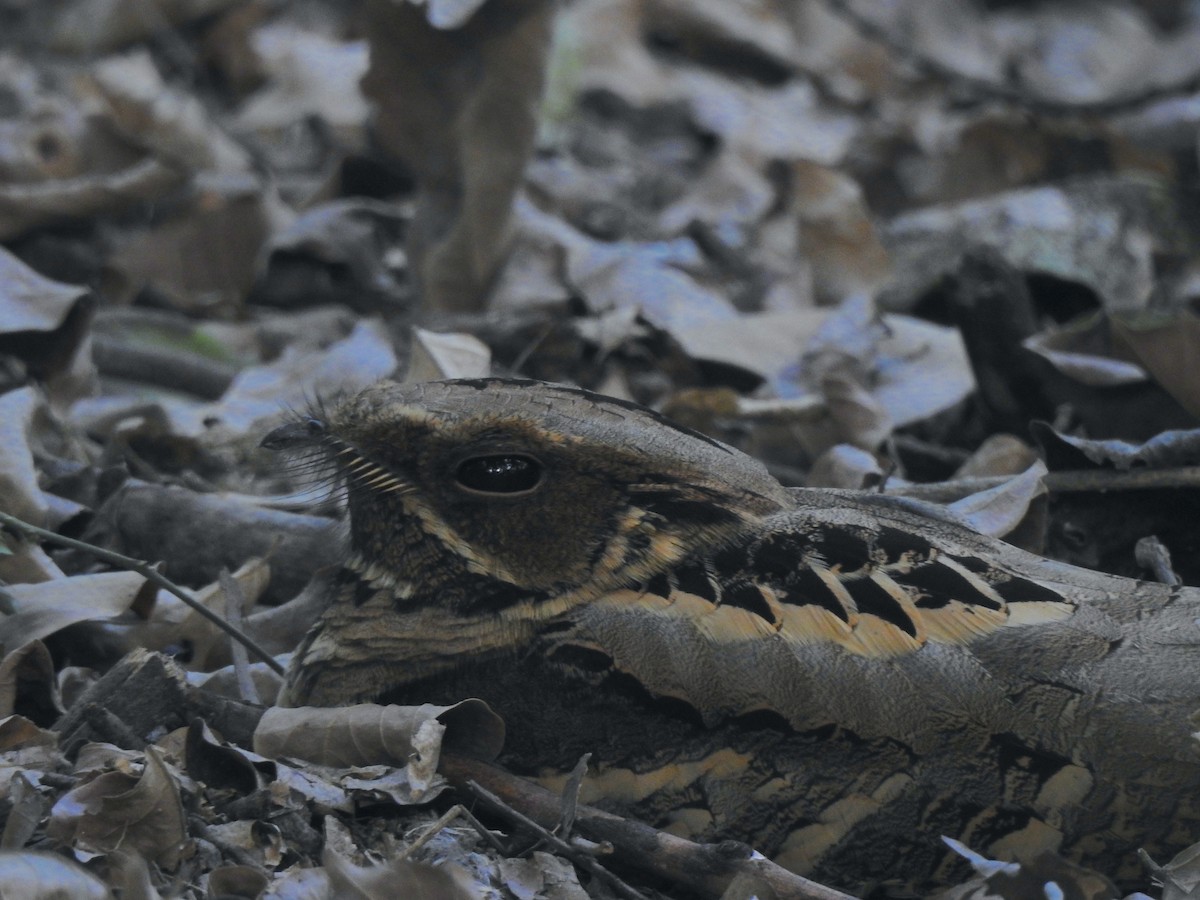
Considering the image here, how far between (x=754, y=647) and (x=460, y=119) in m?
2.83

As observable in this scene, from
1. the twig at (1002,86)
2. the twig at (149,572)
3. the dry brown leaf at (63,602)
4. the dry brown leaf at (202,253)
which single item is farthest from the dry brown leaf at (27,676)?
the twig at (1002,86)

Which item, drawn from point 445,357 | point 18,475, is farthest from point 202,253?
point 18,475

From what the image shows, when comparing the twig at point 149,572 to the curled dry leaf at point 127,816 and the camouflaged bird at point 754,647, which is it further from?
the curled dry leaf at point 127,816

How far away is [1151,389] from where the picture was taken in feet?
13.6

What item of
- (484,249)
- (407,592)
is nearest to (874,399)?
(484,249)

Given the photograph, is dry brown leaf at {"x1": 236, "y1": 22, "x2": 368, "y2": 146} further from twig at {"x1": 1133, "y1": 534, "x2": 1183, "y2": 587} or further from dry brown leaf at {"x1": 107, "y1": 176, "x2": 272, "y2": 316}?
twig at {"x1": 1133, "y1": 534, "x2": 1183, "y2": 587}

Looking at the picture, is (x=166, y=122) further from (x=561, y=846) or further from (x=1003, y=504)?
(x=561, y=846)

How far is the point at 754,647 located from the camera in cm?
265

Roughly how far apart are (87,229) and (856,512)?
3.58 m

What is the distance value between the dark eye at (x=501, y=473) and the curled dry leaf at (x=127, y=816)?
0.73 meters

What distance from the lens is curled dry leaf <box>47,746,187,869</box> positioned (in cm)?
250

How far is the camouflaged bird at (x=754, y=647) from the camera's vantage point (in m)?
2.61

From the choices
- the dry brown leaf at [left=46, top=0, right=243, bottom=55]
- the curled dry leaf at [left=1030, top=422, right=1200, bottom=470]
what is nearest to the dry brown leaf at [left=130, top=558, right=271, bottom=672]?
the curled dry leaf at [left=1030, top=422, right=1200, bottom=470]

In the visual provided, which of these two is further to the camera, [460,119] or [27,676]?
[460,119]
